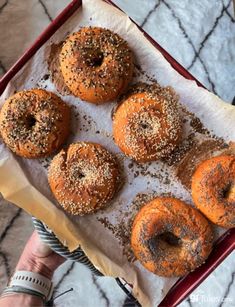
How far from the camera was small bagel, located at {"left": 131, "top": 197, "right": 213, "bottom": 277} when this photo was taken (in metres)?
1.08

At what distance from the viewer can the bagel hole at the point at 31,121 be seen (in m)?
1.13

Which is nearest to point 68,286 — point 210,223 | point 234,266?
point 234,266

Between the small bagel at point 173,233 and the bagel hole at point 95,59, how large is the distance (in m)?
0.33

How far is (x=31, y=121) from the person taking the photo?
3.74 feet

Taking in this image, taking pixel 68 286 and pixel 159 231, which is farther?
pixel 68 286

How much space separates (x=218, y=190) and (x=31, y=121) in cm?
44

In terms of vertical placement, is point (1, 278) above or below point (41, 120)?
below

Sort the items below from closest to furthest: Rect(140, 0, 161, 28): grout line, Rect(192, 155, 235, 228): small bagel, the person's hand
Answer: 1. Rect(192, 155, 235, 228): small bagel
2. the person's hand
3. Rect(140, 0, 161, 28): grout line

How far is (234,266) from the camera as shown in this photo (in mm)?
1579

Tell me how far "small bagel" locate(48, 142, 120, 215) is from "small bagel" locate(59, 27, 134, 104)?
0.41 ft

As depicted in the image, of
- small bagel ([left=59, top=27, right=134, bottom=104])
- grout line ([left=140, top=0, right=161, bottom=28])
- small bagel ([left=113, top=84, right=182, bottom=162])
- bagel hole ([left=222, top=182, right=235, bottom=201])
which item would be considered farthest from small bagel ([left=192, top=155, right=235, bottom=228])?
grout line ([left=140, top=0, right=161, bottom=28])

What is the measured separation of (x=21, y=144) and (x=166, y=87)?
35cm

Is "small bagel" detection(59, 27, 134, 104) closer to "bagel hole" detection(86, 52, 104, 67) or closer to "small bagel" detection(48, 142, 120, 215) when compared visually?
"bagel hole" detection(86, 52, 104, 67)

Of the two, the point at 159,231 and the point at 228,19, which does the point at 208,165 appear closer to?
the point at 159,231
